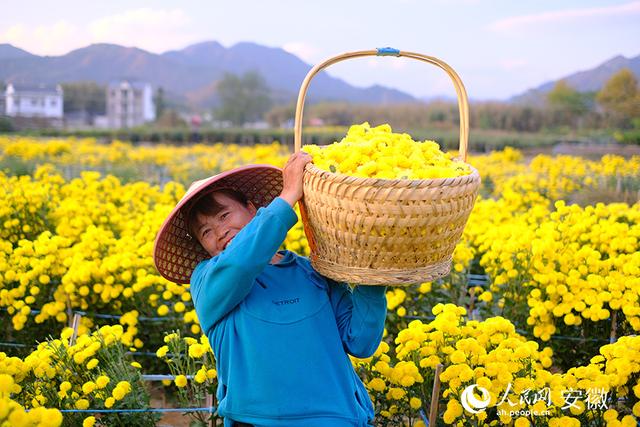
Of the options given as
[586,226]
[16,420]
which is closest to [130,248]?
[16,420]

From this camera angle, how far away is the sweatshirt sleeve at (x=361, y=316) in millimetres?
1872

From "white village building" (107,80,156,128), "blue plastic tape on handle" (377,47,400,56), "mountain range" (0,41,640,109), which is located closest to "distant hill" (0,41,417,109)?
"mountain range" (0,41,640,109)

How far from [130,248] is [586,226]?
2663mm

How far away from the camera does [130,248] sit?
3609mm

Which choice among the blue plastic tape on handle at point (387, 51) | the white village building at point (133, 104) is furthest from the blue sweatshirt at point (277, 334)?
the white village building at point (133, 104)

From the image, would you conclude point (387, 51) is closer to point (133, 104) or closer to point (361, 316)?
point (361, 316)

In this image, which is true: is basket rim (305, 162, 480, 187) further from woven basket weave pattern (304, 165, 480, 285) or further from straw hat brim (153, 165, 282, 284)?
straw hat brim (153, 165, 282, 284)

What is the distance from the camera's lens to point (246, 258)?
5.51 ft

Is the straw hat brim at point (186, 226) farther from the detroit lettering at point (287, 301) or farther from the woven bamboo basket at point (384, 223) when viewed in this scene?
the detroit lettering at point (287, 301)

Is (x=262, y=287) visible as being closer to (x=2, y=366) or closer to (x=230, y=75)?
(x=2, y=366)

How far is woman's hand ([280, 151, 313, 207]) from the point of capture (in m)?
1.82

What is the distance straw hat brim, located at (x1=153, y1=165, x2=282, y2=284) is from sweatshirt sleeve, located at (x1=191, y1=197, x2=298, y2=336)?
329 millimetres

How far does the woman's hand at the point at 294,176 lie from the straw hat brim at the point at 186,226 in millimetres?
233

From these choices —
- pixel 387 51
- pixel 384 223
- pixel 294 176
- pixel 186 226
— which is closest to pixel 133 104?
pixel 186 226
